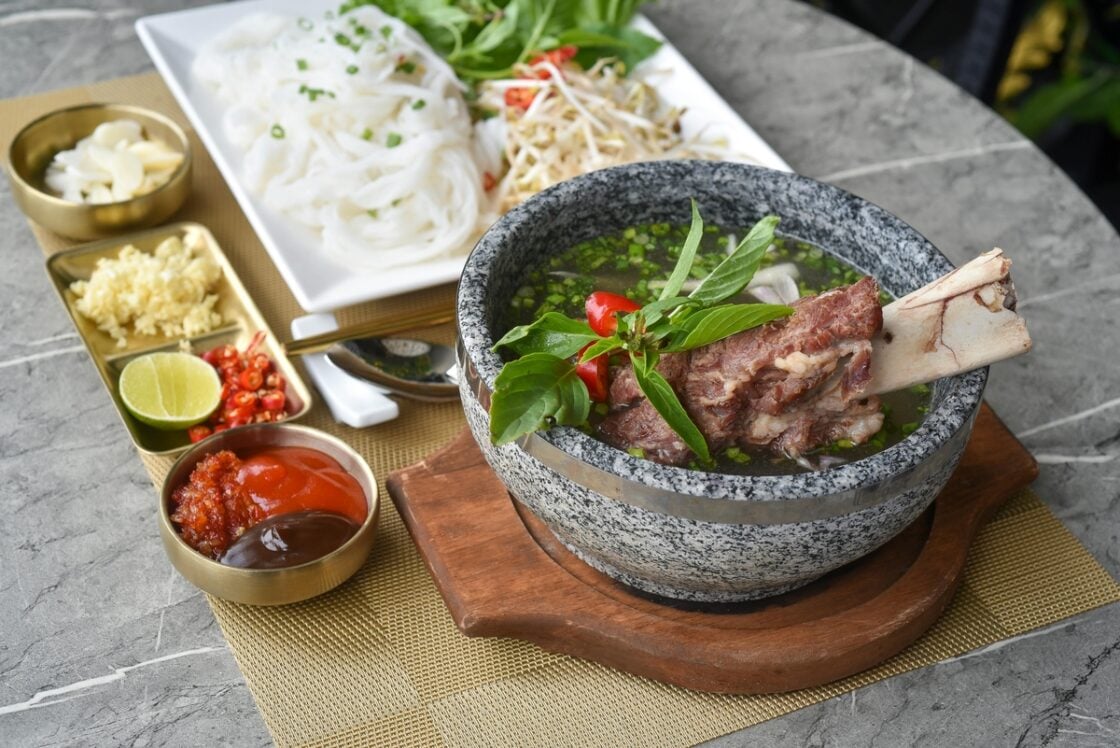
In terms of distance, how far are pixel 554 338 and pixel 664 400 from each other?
201mm

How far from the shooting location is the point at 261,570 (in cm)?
198

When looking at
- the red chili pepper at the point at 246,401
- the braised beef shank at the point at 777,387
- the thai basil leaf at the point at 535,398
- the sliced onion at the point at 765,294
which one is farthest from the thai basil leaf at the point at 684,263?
the red chili pepper at the point at 246,401

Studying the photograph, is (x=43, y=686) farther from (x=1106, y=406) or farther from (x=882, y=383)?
(x=1106, y=406)

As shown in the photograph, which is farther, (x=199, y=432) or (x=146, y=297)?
(x=146, y=297)

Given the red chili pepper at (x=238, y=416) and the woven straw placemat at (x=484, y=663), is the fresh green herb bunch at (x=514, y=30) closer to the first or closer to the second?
the red chili pepper at (x=238, y=416)

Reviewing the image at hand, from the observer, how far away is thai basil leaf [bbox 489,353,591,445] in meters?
1.72

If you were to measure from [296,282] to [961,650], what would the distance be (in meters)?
1.57

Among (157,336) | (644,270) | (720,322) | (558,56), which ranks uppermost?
(720,322)

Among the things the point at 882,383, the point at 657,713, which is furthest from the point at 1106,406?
the point at 657,713

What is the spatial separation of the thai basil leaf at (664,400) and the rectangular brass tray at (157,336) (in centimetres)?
93

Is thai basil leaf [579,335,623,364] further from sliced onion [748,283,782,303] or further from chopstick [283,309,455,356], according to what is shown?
chopstick [283,309,455,356]

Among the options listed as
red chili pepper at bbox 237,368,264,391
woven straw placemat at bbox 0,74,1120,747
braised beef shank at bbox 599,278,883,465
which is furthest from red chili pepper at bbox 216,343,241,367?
braised beef shank at bbox 599,278,883,465

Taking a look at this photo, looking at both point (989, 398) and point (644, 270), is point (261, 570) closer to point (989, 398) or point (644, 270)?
point (644, 270)

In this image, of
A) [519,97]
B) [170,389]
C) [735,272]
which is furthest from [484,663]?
[519,97]
